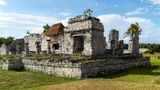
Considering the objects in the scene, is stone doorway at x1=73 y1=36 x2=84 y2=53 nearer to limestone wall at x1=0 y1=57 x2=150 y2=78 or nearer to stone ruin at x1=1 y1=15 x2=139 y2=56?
stone ruin at x1=1 y1=15 x2=139 y2=56

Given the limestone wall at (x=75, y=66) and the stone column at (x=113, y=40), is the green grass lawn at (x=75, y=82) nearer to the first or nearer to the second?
the limestone wall at (x=75, y=66)

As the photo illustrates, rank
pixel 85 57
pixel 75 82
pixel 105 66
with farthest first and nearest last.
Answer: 1. pixel 85 57
2. pixel 105 66
3. pixel 75 82

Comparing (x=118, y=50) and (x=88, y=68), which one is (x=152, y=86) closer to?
(x=88, y=68)

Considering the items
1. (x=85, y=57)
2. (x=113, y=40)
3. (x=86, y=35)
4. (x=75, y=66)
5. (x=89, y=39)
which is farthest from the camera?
(x=113, y=40)

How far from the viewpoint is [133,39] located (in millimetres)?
30656

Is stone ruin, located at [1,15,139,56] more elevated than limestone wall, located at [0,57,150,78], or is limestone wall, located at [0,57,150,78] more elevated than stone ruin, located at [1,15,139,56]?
stone ruin, located at [1,15,139,56]

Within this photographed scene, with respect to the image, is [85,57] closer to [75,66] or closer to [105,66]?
[105,66]

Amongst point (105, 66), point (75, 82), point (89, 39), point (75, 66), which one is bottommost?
point (75, 82)

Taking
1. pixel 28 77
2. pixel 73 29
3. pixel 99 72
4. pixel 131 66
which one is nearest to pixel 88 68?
pixel 99 72

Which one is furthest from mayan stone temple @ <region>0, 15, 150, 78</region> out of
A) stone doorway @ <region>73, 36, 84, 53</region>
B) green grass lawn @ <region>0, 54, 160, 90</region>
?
green grass lawn @ <region>0, 54, 160, 90</region>

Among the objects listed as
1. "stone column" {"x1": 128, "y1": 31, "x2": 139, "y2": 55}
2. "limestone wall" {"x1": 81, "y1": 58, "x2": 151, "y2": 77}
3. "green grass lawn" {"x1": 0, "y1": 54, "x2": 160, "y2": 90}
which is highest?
"stone column" {"x1": 128, "y1": 31, "x2": 139, "y2": 55}

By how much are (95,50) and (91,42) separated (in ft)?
3.43

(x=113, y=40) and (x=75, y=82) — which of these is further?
(x=113, y=40)

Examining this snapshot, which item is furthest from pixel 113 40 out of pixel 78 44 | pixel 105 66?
pixel 105 66
